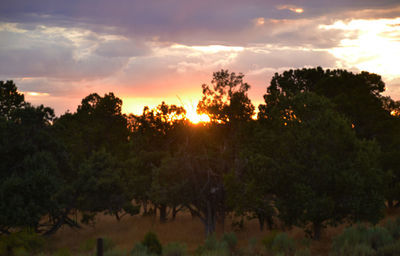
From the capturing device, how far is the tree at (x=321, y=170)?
2267 centimetres

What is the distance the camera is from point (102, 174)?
3834 centimetres

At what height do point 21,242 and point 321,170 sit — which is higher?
point 321,170

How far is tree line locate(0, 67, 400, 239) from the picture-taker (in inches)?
923

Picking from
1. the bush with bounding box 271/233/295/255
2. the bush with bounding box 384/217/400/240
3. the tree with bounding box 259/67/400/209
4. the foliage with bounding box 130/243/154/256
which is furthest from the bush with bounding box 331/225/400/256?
the tree with bounding box 259/67/400/209

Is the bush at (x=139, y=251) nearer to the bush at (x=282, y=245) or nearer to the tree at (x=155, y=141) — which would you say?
the bush at (x=282, y=245)

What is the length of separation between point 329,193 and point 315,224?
1.99 m

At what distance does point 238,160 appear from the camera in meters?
29.8

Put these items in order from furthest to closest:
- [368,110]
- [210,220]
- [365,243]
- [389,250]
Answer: [368,110]
[210,220]
[365,243]
[389,250]

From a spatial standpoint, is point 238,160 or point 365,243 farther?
point 238,160

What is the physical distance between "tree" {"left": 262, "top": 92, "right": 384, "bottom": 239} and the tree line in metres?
0.06

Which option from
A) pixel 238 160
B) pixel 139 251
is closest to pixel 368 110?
pixel 238 160

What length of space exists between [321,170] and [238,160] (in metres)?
7.75

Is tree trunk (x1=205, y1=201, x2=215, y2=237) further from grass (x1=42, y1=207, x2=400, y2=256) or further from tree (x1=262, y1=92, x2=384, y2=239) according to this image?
tree (x1=262, y1=92, x2=384, y2=239)

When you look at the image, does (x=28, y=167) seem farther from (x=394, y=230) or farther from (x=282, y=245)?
(x=394, y=230)
